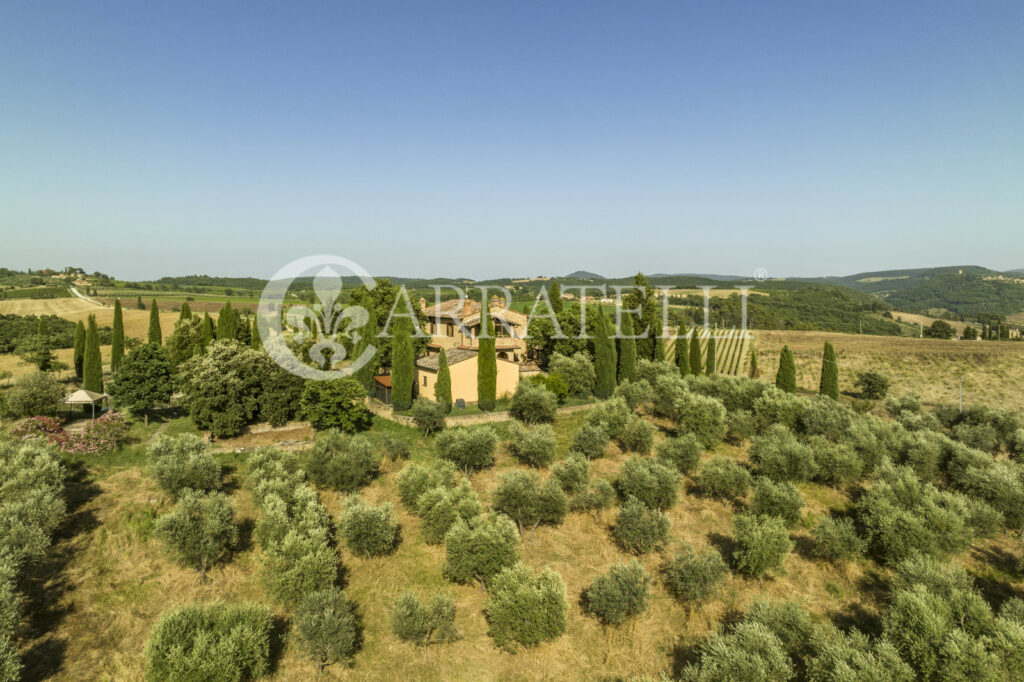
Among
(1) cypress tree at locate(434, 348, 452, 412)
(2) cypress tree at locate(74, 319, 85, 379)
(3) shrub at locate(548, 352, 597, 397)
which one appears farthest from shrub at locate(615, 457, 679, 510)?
(2) cypress tree at locate(74, 319, 85, 379)

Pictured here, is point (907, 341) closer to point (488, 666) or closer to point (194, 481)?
point (488, 666)

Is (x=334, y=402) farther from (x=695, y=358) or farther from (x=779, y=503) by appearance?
(x=695, y=358)

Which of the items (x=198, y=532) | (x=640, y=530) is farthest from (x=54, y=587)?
(x=640, y=530)

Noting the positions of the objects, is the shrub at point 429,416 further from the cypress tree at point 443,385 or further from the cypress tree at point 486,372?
the cypress tree at point 486,372

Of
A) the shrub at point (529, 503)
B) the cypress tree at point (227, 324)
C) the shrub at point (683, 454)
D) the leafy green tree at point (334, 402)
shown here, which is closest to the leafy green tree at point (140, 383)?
the leafy green tree at point (334, 402)

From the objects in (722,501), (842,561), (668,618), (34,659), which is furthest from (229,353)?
(842,561)
